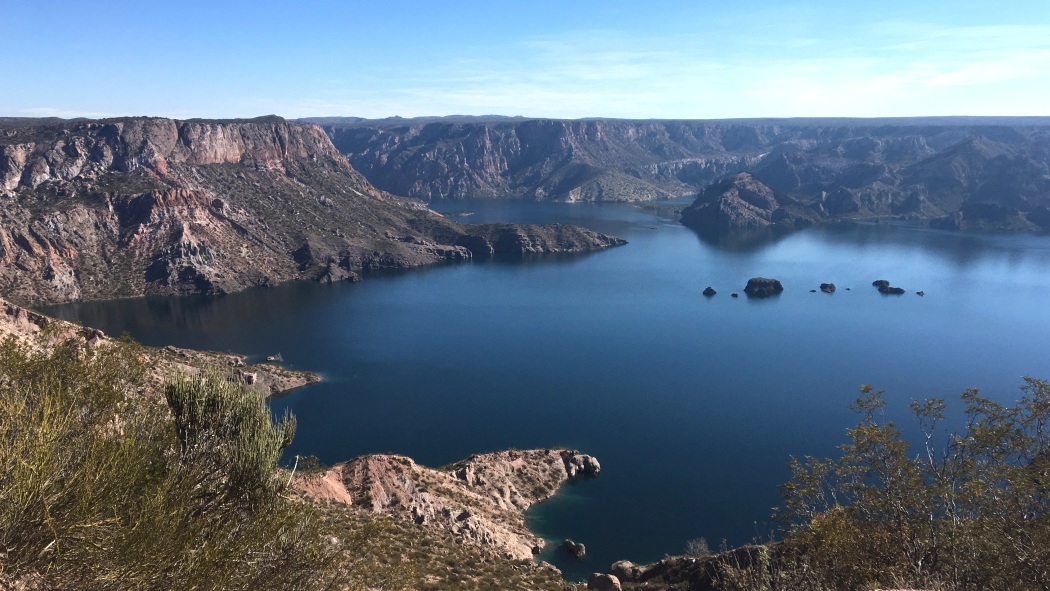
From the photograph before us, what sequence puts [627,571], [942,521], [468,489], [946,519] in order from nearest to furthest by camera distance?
[942,521]
[946,519]
[627,571]
[468,489]

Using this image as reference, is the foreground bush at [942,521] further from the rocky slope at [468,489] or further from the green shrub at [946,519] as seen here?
the rocky slope at [468,489]

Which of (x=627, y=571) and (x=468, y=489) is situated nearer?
(x=627, y=571)

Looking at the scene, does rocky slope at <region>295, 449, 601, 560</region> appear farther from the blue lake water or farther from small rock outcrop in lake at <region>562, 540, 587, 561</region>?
the blue lake water

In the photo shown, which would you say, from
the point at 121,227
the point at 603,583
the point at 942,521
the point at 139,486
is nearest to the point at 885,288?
the point at 603,583

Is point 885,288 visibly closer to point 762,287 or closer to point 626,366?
point 762,287

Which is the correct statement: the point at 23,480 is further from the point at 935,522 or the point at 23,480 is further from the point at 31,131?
the point at 31,131

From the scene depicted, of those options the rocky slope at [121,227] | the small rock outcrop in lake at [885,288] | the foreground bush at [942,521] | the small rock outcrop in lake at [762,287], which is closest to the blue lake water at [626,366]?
the small rock outcrop in lake at [885,288]

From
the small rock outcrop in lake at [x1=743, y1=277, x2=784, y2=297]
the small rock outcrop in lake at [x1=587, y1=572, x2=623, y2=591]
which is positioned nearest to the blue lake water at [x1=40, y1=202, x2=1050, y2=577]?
the small rock outcrop in lake at [x1=743, y1=277, x2=784, y2=297]
